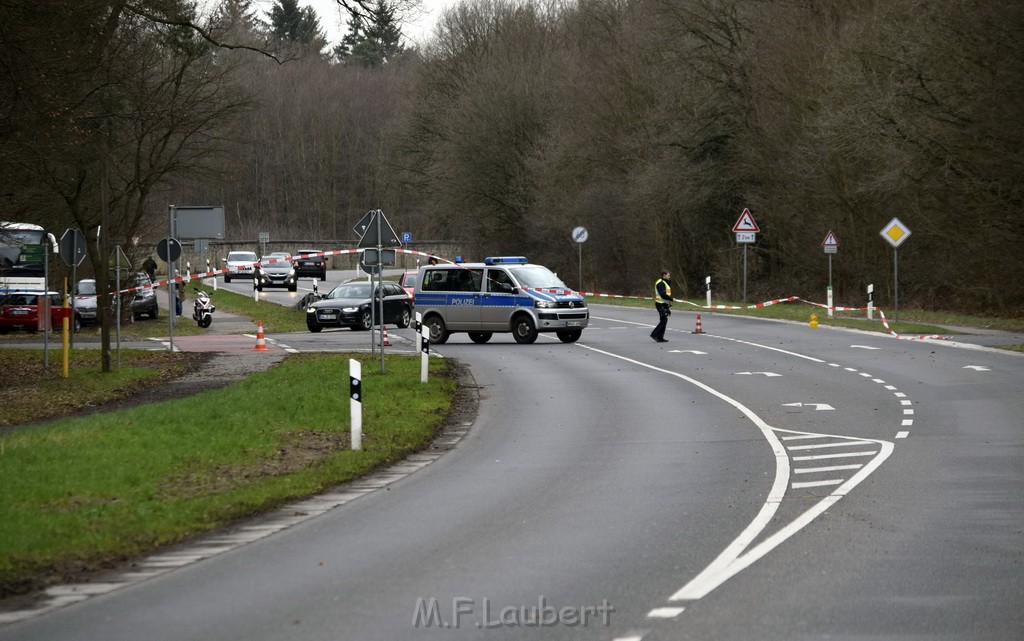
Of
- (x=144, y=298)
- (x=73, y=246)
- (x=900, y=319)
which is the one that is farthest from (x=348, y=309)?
(x=900, y=319)

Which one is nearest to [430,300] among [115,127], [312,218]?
[115,127]

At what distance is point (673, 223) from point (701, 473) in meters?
46.2

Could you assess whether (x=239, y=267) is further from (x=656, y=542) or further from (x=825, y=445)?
(x=656, y=542)

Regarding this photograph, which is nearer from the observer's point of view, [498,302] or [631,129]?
[498,302]

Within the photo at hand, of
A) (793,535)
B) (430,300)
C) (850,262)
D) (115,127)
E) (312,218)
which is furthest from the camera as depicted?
(312,218)

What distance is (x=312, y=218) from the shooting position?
11550 cm

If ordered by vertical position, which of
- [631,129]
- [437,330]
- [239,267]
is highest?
[631,129]

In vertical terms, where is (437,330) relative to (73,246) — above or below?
below

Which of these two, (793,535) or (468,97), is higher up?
(468,97)

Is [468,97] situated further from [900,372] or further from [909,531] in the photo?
[909,531]

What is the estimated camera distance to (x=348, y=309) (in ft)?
133

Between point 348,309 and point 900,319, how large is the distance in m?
16.1

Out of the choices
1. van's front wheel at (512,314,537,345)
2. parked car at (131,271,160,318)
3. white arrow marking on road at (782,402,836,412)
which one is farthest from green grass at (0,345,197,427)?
parked car at (131,271,160,318)

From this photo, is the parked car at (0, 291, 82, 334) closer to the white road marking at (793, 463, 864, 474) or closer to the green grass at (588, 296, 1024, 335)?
the green grass at (588, 296, 1024, 335)
